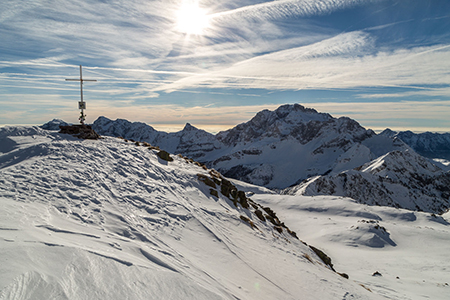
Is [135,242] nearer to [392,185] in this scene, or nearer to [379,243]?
[379,243]

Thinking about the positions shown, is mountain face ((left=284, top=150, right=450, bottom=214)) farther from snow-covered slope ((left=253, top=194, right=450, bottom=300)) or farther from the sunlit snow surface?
the sunlit snow surface

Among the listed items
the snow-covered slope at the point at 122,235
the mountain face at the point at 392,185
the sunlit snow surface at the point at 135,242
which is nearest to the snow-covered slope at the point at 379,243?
the sunlit snow surface at the point at 135,242

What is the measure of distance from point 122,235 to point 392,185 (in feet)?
474

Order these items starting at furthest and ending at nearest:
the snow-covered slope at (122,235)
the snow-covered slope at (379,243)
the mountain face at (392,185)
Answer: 1. the mountain face at (392,185)
2. the snow-covered slope at (379,243)
3. the snow-covered slope at (122,235)

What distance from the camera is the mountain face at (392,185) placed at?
109m

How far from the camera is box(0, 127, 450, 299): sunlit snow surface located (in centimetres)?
509

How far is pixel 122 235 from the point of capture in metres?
8.22

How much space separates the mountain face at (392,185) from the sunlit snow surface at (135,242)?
297ft

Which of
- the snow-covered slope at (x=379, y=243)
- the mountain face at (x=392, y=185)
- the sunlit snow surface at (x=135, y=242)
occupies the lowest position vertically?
A: the mountain face at (x=392, y=185)

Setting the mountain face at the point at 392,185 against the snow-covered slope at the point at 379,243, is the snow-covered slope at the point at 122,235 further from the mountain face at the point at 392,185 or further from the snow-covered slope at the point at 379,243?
the mountain face at the point at 392,185

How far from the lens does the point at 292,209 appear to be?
139 feet

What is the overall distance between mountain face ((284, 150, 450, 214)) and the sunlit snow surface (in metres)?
90.6

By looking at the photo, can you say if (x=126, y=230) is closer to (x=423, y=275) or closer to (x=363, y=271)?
(x=363, y=271)

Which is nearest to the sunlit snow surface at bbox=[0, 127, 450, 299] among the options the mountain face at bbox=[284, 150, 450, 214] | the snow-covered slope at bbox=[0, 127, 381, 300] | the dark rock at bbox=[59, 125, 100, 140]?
the snow-covered slope at bbox=[0, 127, 381, 300]
